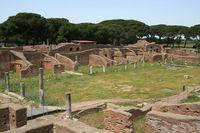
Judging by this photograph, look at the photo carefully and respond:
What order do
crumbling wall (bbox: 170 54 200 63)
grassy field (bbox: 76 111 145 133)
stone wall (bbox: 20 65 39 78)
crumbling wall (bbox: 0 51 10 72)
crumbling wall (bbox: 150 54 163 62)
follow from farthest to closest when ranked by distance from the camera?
crumbling wall (bbox: 150 54 163 62) → crumbling wall (bbox: 170 54 200 63) → crumbling wall (bbox: 0 51 10 72) → stone wall (bbox: 20 65 39 78) → grassy field (bbox: 76 111 145 133)

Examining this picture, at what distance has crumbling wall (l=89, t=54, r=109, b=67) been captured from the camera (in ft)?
148

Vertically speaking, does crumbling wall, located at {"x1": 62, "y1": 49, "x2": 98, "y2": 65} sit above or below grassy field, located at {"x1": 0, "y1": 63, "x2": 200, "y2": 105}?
above

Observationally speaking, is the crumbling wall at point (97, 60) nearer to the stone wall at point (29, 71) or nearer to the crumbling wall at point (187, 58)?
the stone wall at point (29, 71)

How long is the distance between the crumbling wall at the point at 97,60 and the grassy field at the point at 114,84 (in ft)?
19.1

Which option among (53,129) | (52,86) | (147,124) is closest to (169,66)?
(52,86)

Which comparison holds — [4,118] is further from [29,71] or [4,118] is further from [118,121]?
[29,71]

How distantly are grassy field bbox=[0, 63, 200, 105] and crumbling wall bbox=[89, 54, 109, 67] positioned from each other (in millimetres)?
5813

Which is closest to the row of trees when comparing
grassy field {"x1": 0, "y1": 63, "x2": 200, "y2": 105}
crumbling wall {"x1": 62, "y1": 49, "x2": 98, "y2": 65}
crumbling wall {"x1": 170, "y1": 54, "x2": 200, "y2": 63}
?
crumbling wall {"x1": 62, "y1": 49, "x2": 98, "y2": 65}

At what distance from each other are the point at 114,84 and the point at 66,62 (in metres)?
13.0

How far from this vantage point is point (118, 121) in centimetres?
1191

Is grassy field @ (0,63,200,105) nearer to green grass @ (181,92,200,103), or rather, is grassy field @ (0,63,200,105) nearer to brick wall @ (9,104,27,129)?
green grass @ (181,92,200,103)

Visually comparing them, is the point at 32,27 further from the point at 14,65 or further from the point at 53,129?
the point at 53,129

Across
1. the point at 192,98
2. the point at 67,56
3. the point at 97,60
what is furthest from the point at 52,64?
the point at 192,98

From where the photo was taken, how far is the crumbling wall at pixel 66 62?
39.9 meters
